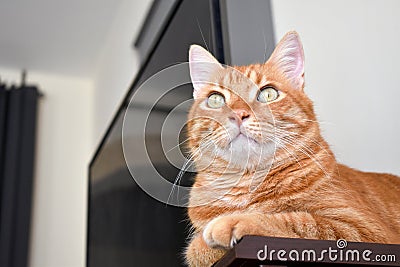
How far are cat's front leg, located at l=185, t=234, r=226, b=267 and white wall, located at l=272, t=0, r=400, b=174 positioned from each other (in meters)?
0.51

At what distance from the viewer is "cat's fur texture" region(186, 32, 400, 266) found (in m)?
0.82

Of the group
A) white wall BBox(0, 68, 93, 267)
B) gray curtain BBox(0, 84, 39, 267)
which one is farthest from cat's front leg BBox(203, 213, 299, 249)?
white wall BBox(0, 68, 93, 267)

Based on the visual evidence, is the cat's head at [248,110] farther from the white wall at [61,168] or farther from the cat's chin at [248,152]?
the white wall at [61,168]

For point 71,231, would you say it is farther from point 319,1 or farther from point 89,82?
point 319,1

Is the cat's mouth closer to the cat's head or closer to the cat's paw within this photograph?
the cat's head

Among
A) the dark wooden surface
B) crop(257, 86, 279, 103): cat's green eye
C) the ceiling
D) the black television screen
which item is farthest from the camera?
the ceiling

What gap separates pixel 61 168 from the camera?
3357mm

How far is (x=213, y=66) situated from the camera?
1.03 meters

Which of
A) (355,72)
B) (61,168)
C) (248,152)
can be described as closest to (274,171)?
(248,152)

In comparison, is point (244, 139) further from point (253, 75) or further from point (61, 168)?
point (61, 168)

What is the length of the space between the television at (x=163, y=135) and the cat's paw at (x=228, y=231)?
282 mm

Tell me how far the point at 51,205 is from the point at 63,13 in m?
1.00

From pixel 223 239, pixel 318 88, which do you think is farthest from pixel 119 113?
pixel 223 239

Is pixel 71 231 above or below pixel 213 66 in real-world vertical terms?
below
